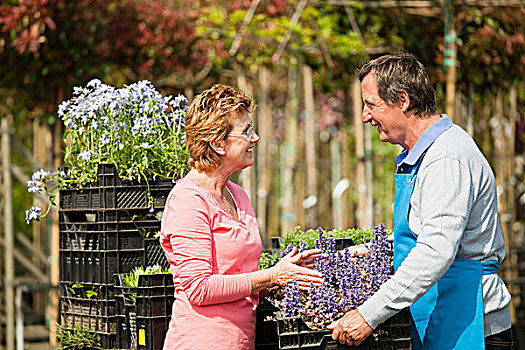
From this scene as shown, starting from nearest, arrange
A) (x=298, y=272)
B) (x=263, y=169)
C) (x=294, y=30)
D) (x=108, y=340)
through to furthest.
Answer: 1. (x=298, y=272)
2. (x=108, y=340)
3. (x=294, y=30)
4. (x=263, y=169)

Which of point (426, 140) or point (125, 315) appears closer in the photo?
point (426, 140)

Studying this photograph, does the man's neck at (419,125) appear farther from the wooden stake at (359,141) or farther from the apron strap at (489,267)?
the wooden stake at (359,141)

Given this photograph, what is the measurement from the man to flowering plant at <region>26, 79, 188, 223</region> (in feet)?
3.86

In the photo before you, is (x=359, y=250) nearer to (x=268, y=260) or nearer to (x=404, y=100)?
(x=268, y=260)

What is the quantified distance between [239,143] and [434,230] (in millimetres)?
746

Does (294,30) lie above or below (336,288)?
A: above

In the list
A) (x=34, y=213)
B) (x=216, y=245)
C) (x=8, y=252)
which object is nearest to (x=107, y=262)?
(x=34, y=213)

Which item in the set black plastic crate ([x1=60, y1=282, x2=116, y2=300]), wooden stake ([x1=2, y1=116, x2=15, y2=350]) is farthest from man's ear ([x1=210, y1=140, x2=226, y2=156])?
wooden stake ([x1=2, y1=116, x2=15, y2=350])

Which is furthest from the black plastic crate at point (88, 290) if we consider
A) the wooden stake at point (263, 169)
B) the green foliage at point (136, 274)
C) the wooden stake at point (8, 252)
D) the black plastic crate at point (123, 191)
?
the wooden stake at point (263, 169)

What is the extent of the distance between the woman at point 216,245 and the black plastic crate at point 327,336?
0.15m

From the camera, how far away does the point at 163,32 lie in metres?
7.16

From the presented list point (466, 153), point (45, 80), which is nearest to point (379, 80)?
point (466, 153)

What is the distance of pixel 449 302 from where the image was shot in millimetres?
2654

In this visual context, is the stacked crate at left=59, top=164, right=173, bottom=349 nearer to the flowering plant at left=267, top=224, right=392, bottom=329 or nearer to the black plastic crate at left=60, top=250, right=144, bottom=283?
the black plastic crate at left=60, top=250, right=144, bottom=283
